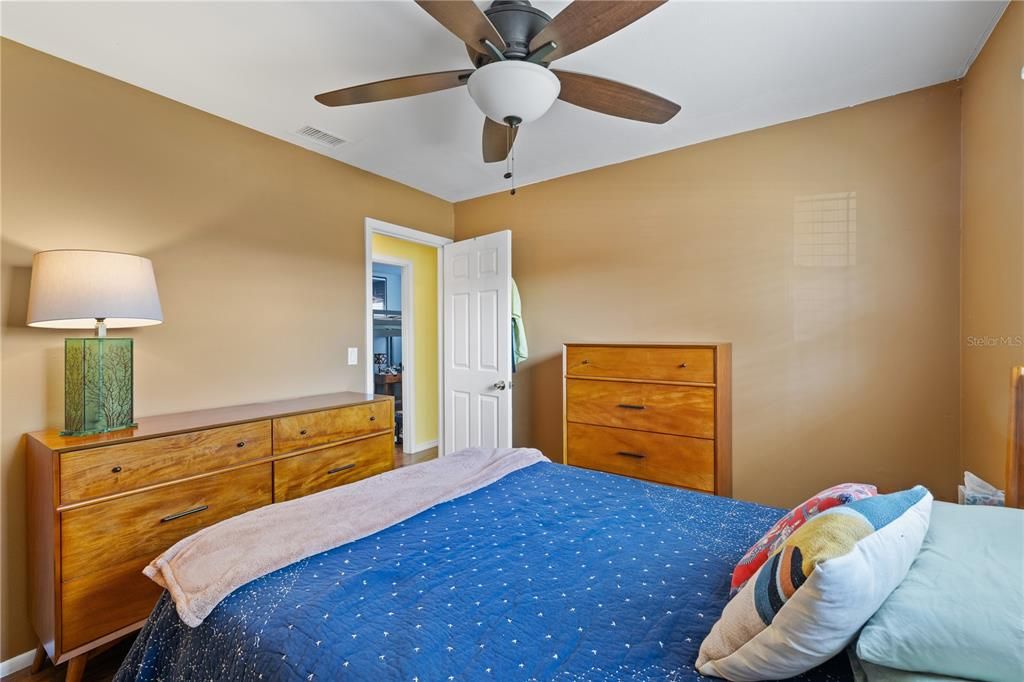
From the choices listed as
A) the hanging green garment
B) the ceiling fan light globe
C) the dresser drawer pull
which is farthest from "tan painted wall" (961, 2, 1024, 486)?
the dresser drawer pull

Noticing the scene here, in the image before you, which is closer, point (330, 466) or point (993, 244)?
point (993, 244)

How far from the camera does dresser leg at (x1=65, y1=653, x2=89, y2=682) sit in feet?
5.43

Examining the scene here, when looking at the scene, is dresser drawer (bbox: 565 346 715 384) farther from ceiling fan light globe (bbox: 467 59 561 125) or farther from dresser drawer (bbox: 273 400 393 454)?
ceiling fan light globe (bbox: 467 59 561 125)

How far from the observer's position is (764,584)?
0.81 m

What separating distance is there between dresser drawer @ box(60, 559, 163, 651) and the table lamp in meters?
0.56

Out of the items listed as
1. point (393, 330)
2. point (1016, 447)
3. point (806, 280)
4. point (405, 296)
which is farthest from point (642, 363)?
point (393, 330)

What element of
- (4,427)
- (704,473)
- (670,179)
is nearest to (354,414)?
(4,427)

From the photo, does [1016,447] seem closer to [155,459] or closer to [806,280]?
[806,280]

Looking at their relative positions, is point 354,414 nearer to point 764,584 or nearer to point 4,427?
point 4,427

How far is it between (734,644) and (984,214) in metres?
2.26

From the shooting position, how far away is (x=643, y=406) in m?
2.72

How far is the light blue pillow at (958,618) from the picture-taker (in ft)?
2.09

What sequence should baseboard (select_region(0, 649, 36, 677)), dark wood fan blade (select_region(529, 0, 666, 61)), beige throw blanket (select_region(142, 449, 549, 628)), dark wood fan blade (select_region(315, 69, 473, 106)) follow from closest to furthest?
1. beige throw blanket (select_region(142, 449, 549, 628))
2. dark wood fan blade (select_region(529, 0, 666, 61))
3. dark wood fan blade (select_region(315, 69, 473, 106))
4. baseboard (select_region(0, 649, 36, 677))

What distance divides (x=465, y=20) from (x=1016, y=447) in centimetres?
210
